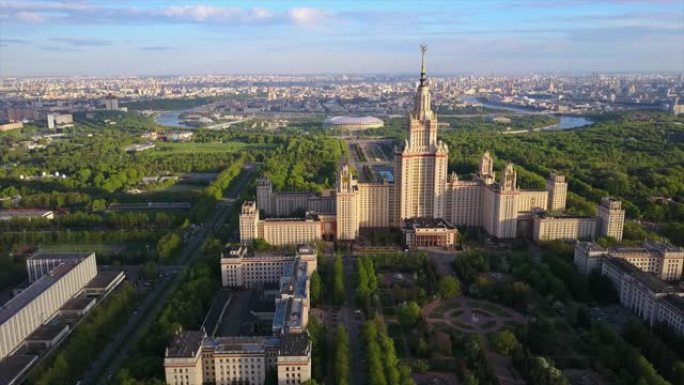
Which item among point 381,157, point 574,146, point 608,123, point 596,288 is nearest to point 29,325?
point 596,288

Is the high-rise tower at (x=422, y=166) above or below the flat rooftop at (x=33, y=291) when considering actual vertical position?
above

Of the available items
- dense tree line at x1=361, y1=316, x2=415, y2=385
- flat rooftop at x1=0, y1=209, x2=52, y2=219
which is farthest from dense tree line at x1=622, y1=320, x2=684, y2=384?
flat rooftop at x1=0, y1=209, x2=52, y2=219

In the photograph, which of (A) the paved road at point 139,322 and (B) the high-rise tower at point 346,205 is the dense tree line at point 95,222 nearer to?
(A) the paved road at point 139,322

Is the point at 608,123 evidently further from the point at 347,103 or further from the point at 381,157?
the point at 347,103

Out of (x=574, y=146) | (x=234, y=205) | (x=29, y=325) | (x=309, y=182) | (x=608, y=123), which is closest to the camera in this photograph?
(x=29, y=325)

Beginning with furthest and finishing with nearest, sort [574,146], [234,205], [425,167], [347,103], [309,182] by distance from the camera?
1. [347,103]
2. [574,146]
3. [309,182]
4. [234,205]
5. [425,167]

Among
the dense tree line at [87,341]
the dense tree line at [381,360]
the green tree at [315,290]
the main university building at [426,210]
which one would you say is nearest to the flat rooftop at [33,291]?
the dense tree line at [87,341]
